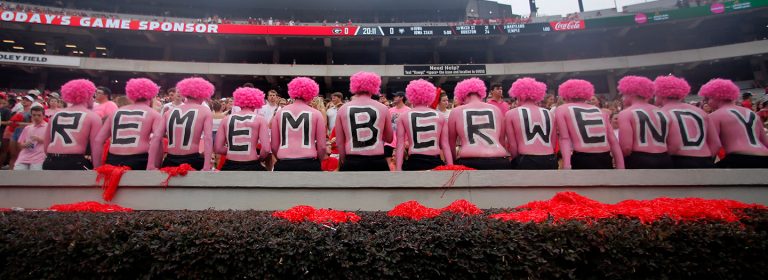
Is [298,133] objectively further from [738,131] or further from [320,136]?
[738,131]

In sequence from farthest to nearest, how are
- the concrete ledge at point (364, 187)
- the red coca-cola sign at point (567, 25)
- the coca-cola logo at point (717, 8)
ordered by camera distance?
the red coca-cola sign at point (567, 25) → the coca-cola logo at point (717, 8) → the concrete ledge at point (364, 187)

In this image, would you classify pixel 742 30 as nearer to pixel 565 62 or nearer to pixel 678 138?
pixel 565 62

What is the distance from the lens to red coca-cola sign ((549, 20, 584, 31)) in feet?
89.0

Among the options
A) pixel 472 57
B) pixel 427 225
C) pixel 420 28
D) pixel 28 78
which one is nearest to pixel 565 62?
pixel 472 57

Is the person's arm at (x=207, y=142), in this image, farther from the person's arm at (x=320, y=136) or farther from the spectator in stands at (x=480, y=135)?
the spectator in stands at (x=480, y=135)

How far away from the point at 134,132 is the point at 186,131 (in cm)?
62

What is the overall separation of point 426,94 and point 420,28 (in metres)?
24.1

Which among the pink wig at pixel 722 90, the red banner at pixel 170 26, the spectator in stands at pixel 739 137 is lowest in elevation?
the spectator in stands at pixel 739 137

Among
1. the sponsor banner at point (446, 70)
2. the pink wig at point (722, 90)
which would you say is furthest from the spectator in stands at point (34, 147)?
the sponsor banner at point (446, 70)

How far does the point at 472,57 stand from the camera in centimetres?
3212

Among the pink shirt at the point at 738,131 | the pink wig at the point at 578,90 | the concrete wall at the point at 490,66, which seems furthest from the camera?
the concrete wall at the point at 490,66

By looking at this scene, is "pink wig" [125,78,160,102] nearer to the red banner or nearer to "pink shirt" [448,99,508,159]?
"pink shirt" [448,99,508,159]

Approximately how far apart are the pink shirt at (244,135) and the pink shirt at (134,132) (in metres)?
0.83

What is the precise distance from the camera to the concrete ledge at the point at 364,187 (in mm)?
3871
